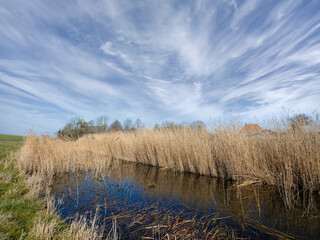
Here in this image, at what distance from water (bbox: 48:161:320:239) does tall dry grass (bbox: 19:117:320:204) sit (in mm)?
508

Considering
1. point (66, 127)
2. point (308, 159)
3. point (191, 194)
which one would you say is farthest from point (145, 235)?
point (66, 127)

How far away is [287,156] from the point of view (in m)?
4.20

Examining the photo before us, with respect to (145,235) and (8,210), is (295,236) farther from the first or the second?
(8,210)

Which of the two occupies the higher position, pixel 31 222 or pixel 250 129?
pixel 250 129

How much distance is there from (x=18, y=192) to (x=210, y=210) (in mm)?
4568

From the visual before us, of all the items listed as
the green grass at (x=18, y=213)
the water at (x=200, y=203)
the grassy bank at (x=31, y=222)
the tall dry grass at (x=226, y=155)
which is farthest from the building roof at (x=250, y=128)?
the green grass at (x=18, y=213)

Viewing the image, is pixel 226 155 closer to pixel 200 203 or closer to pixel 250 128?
pixel 250 128

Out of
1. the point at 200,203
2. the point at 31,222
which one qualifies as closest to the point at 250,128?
the point at 200,203

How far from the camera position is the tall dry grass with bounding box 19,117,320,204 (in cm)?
395

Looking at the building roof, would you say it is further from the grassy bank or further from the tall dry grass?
the grassy bank

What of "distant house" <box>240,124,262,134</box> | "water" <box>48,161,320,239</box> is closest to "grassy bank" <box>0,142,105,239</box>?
"water" <box>48,161,320,239</box>

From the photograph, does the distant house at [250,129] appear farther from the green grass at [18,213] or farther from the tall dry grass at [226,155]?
the green grass at [18,213]

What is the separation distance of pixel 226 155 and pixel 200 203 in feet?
7.71

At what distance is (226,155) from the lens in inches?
217
